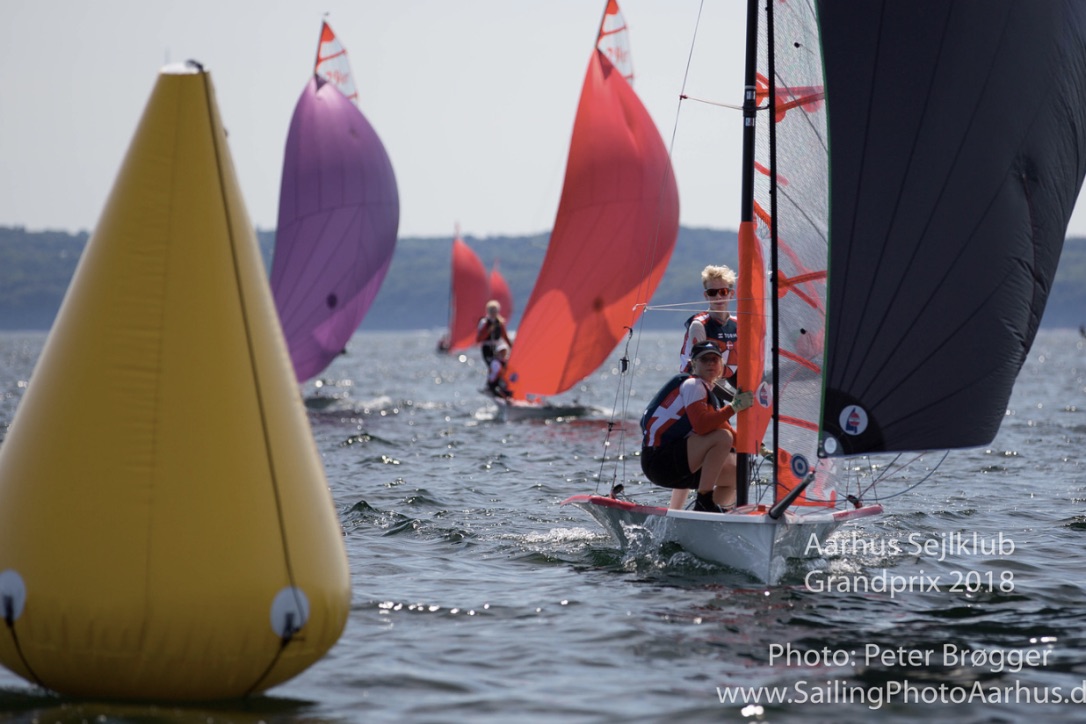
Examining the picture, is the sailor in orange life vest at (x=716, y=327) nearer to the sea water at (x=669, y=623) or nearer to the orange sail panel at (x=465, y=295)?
the sea water at (x=669, y=623)

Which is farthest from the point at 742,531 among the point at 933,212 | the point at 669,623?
the point at 933,212

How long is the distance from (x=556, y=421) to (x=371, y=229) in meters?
4.58

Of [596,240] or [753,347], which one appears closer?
[753,347]

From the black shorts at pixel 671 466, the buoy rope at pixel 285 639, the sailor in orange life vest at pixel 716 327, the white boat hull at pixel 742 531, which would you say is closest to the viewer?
the buoy rope at pixel 285 639

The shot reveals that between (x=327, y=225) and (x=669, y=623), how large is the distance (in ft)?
47.7

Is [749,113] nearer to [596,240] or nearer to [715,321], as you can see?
[715,321]

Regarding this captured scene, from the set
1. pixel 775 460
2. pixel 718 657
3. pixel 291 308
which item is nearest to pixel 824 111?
pixel 775 460

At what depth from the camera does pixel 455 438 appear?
16.7m

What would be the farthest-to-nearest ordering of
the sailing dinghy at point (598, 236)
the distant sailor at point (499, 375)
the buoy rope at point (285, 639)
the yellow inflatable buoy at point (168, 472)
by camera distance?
the distant sailor at point (499, 375) → the sailing dinghy at point (598, 236) → the buoy rope at point (285, 639) → the yellow inflatable buoy at point (168, 472)

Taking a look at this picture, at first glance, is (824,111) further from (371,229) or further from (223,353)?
(371,229)

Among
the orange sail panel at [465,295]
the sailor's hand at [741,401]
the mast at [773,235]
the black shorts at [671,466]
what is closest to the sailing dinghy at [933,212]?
the mast at [773,235]

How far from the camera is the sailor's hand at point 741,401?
24.3 ft

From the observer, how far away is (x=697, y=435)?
7617mm

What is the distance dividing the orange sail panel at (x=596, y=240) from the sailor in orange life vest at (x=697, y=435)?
9.52 meters
